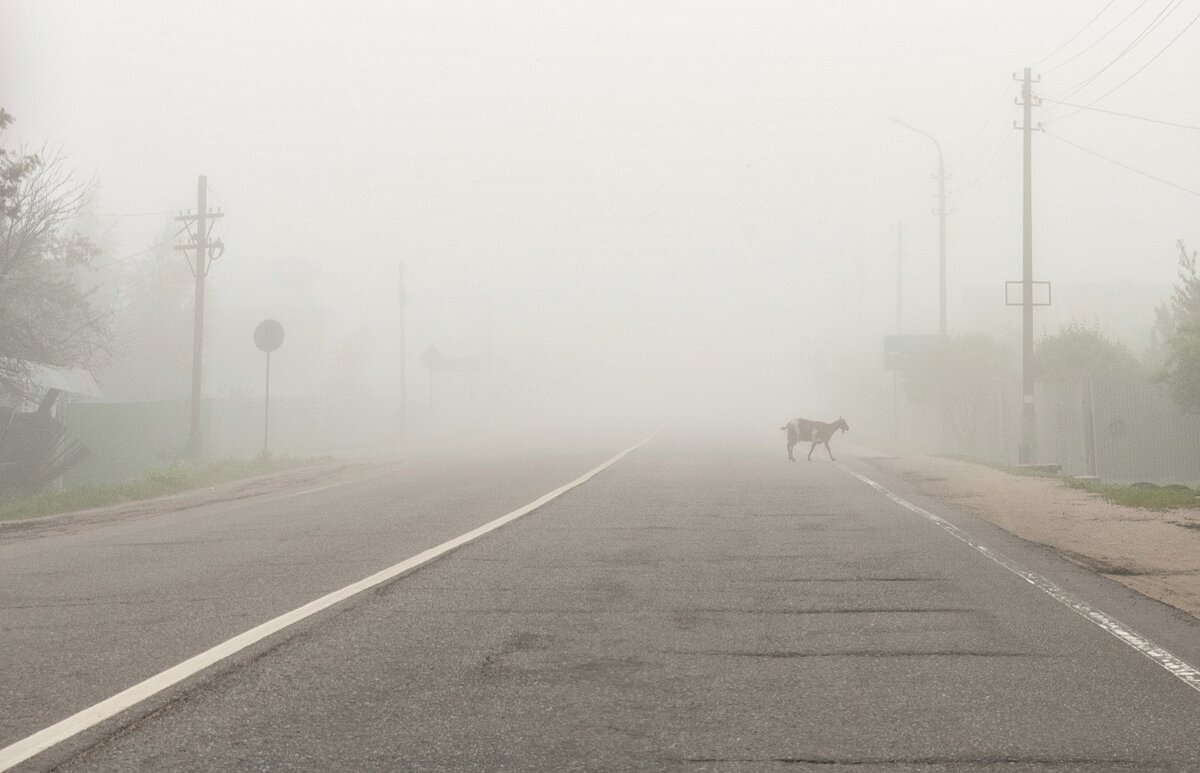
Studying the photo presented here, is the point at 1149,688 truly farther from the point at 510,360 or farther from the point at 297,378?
the point at 510,360

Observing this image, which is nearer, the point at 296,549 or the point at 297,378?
the point at 296,549

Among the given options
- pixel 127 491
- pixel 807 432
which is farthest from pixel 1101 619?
pixel 807 432

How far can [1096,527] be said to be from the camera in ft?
36.7

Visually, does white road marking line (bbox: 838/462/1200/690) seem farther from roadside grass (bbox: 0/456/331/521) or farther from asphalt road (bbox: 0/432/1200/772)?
roadside grass (bbox: 0/456/331/521)

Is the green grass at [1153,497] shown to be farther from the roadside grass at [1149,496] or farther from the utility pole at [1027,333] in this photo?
Result: the utility pole at [1027,333]

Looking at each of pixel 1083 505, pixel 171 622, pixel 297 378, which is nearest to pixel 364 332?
pixel 297 378

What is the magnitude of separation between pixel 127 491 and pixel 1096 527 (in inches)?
602

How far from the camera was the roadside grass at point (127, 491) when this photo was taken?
635 inches

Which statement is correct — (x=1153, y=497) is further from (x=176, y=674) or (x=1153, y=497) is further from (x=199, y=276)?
(x=199, y=276)

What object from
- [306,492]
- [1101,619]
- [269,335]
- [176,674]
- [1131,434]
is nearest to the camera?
[176,674]

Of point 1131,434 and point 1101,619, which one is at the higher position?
point 1131,434

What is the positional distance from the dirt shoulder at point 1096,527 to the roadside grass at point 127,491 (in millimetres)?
12955

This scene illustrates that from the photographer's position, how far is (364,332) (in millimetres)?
87312

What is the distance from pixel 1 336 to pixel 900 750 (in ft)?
79.6
